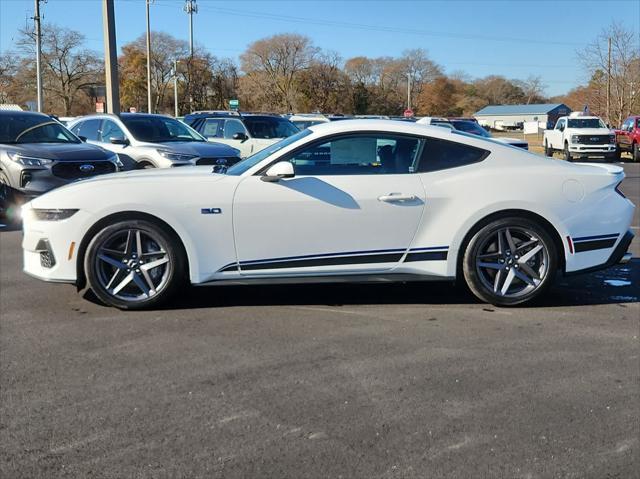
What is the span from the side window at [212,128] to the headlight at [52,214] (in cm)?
1208

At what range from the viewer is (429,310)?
5500 mm

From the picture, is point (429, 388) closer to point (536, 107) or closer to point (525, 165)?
point (525, 165)

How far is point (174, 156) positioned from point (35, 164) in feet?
8.25

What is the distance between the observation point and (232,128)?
17000 millimetres

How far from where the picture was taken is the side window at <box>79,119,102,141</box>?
534 inches

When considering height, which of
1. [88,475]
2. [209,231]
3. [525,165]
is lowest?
[88,475]

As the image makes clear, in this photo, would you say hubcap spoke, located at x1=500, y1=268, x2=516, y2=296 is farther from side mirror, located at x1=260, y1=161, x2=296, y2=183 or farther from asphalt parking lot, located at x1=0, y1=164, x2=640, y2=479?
side mirror, located at x1=260, y1=161, x2=296, y2=183

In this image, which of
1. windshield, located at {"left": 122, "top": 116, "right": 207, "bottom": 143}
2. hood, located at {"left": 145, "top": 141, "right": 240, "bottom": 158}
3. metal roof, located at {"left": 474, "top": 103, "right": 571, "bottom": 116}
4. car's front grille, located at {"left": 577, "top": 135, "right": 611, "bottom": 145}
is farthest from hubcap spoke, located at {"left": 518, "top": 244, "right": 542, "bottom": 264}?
metal roof, located at {"left": 474, "top": 103, "right": 571, "bottom": 116}

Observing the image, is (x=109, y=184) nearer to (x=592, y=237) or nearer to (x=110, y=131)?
(x=592, y=237)

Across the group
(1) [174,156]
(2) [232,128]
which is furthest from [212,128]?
(1) [174,156]

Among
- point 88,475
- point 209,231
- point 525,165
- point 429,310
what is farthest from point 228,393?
point 525,165

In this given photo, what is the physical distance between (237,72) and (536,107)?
244 feet

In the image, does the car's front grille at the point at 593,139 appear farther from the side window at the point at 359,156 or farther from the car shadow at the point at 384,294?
the side window at the point at 359,156

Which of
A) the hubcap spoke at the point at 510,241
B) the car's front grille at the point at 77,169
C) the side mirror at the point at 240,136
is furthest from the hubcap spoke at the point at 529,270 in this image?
the side mirror at the point at 240,136
